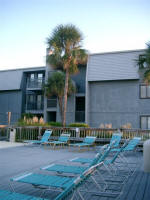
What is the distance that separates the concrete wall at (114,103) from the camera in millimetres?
22078

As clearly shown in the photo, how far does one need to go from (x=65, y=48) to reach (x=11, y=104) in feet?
44.8

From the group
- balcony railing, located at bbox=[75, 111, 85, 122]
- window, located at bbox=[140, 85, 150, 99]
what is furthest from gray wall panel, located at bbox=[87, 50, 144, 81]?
balcony railing, located at bbox=[75, 111, 85, 122]

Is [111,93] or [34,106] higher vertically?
[111,93]

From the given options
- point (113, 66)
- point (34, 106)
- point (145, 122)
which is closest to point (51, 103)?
point (34, 106)

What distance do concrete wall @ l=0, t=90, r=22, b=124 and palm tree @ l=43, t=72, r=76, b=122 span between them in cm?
811

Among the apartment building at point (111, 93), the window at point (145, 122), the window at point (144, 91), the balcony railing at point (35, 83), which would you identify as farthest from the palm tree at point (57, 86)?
the window at point (145, 122)

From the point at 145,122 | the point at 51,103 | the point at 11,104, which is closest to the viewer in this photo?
the point at 145,122

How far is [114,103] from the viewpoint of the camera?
2283 centimetres

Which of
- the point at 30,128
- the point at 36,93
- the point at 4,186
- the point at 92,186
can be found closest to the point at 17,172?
the point at 4,186

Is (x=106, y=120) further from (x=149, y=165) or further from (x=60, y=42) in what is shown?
(x=149, y=165)

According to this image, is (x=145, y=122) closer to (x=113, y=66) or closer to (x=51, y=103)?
(x=113, y=66)

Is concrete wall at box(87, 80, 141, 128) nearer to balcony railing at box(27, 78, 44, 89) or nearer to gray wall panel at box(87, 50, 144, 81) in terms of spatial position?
gray wall panel at box(87, 50, 144, 81)

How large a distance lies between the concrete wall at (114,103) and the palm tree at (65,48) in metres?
3.45

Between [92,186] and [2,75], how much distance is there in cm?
2893
